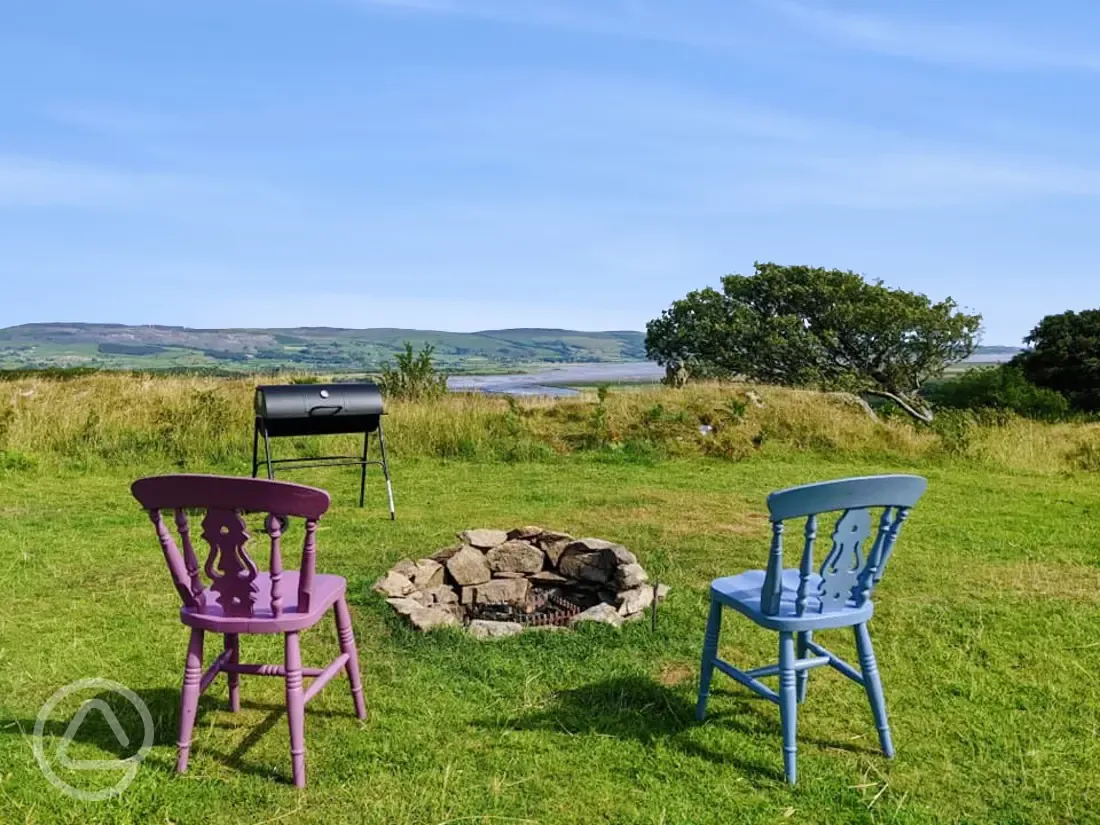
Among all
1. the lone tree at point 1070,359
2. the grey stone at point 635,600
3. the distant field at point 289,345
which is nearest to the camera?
the grey stone at point 635,600

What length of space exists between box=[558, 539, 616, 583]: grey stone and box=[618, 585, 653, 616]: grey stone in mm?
322

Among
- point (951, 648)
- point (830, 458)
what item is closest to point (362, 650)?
point (951, 648)

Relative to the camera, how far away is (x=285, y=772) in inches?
128

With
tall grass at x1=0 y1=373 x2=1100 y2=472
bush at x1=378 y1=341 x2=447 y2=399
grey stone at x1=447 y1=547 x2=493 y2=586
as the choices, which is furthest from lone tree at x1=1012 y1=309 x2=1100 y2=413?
grey stone at x1=447 y1=547 x2=493 y2=586

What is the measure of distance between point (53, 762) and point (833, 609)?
321 cm

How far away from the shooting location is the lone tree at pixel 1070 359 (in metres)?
33.0

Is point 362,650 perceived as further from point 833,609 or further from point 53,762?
point 833,609

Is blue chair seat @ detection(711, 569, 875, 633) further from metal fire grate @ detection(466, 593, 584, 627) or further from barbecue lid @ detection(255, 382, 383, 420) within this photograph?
barbecue lid @ detection(255, 382, 383, 420)

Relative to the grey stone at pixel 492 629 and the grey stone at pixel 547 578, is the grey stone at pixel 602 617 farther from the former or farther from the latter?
the grey stone at pixel 547 578

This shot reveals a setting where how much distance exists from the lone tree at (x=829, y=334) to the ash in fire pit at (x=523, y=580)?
29719 mm

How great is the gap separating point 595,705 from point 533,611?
5.30 feet

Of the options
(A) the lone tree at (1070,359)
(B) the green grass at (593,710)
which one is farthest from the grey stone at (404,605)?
(A) the lone tree at (1070,359)

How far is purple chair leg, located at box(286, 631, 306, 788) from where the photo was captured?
3.10 metres

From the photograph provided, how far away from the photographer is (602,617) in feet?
16.0
